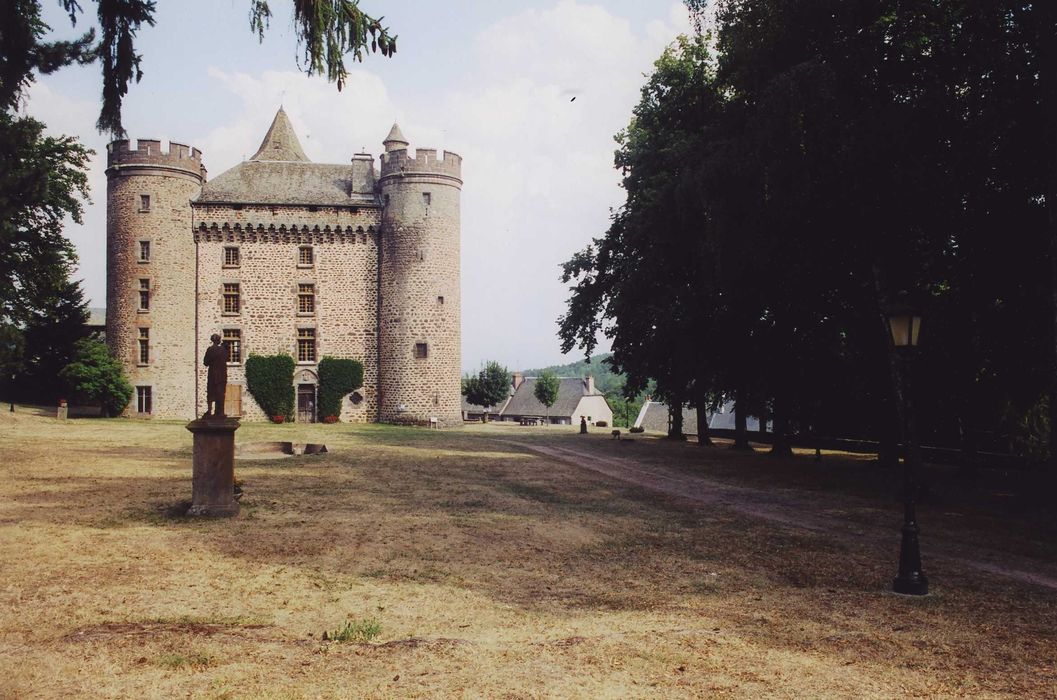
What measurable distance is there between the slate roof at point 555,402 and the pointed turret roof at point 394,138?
44662 millimetres

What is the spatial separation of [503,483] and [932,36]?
12.1m

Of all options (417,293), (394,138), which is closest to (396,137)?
(394,138)

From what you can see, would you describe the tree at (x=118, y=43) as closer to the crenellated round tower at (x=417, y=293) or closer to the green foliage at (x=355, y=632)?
the green foliage at (x=355, y=632)

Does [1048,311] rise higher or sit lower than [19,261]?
lower

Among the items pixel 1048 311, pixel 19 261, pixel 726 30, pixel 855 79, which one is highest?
pixel 726 30

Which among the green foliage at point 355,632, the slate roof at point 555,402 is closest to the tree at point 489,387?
the slate roof at point 555,402

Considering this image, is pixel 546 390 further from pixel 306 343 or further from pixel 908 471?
pixel 908 471

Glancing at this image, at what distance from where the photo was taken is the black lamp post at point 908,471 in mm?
8086

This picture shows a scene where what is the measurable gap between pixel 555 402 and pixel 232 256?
Result: 47.0 meters

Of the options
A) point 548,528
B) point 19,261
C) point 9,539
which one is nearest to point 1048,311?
point 548,528

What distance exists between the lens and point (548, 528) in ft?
37.2

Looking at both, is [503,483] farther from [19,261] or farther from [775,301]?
[19,261]

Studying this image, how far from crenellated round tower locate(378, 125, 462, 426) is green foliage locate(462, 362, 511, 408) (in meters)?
29.1

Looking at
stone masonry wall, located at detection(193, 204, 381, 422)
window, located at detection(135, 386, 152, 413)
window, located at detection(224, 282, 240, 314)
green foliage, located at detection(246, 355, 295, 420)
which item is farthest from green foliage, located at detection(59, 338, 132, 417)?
window, located at detection(224, 282, 240, 314)
